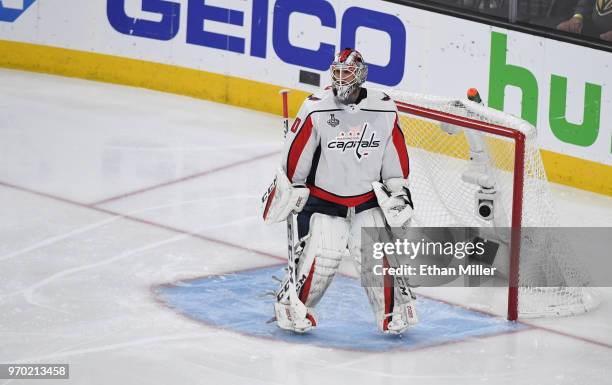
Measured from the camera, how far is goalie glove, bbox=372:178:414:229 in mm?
5996

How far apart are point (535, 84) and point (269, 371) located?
360 cm

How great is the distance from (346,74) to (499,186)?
142cm

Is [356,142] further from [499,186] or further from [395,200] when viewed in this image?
[499,186]

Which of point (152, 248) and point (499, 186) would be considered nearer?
point (499, 186)

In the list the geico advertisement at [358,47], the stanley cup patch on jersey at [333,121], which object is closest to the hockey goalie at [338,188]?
the stanley cup patch on jersey at [333,121]

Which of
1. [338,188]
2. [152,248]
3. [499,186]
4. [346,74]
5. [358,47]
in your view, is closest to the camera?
[346,74]

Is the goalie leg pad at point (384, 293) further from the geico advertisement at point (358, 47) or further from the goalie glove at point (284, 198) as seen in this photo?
the geico advertisement at point (358, 47)

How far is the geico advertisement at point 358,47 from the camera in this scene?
337 inches

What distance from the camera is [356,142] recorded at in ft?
19.4

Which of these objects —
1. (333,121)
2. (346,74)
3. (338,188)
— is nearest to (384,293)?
(338,188)

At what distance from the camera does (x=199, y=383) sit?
18.3 ft

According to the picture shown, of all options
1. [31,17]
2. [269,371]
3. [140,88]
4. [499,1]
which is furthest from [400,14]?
[269,371]

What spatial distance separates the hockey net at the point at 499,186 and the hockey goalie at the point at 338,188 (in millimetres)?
581

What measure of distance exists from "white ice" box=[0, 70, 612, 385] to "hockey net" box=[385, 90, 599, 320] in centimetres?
18
